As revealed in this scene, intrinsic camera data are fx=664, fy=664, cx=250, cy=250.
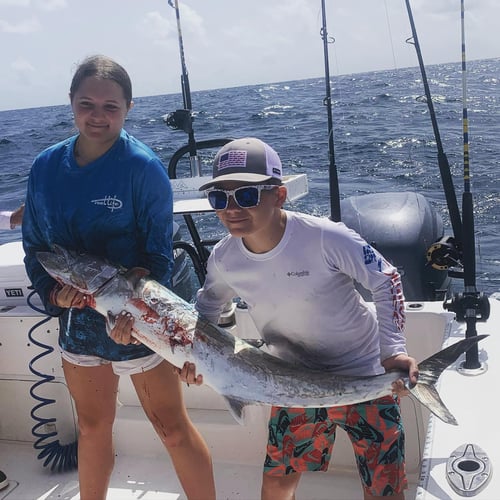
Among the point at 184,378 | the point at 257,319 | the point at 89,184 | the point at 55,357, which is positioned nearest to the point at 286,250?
the point at 257,319

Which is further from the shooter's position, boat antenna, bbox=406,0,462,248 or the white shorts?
boat antenna, bbox=406,0,462,248

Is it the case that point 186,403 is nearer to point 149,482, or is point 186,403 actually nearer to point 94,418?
point 149,482

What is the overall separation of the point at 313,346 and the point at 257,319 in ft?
0.67

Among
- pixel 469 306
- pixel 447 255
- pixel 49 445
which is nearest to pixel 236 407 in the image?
pixel 469 306

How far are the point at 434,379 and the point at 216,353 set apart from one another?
2.21ft

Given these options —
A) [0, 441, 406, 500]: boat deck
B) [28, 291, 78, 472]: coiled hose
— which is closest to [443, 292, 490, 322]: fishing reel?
[0, 441, 406, 500]: boat deck

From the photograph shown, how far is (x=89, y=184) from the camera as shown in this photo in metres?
2.20

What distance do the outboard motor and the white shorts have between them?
2.32 metres

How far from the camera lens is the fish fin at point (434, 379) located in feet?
6.37

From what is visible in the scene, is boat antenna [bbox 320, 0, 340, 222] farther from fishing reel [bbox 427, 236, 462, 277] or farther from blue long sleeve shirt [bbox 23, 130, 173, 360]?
blue long sleeve shirt [bbox 23, 130, 173, 360]

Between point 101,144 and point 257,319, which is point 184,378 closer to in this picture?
point 257,319

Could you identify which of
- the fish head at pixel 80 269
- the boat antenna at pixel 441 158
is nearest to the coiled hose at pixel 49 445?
the fish head at pixel 80 269

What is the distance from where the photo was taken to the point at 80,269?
2188 mm

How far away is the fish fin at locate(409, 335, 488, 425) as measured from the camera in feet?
6.37
